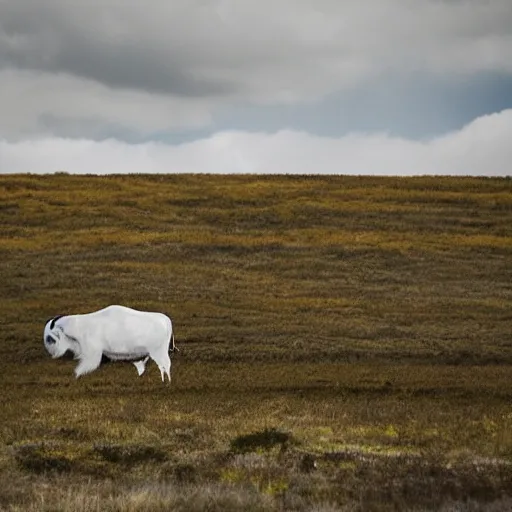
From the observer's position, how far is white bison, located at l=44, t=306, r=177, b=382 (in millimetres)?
21047

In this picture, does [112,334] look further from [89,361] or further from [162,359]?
[162,359]

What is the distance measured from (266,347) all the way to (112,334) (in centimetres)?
913

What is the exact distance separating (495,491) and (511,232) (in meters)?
47.7

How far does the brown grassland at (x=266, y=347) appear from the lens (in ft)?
→ 38.8

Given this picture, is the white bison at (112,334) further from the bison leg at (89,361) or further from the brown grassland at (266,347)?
the brown grassland at (266,347)

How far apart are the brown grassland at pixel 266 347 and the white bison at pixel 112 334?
1.11 metres

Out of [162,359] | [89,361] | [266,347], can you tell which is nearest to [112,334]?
[89,361]

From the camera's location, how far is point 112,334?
69.1 ft

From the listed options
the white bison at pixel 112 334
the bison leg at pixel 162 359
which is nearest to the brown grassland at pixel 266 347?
the bison leg at pixel 162 359

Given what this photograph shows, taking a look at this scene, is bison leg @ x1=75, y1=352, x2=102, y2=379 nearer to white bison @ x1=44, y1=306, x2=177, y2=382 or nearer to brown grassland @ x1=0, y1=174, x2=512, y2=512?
white bison @ x1=44, y1=306, x2=177, y2=382

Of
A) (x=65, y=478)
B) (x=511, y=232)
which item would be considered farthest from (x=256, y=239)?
(x=65, y=478)

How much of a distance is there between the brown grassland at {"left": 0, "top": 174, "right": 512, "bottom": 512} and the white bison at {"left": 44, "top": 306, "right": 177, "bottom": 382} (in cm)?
111

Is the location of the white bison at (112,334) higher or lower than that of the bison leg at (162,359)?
higher

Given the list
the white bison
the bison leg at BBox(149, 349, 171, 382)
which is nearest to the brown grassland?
the bison leg at BBox(149, 349, 171, 382)
